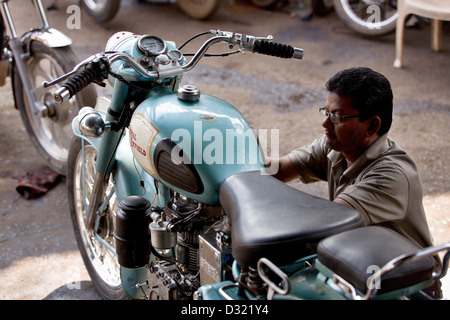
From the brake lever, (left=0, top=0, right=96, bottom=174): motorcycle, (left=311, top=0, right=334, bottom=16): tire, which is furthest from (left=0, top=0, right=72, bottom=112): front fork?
(left=311, top=0, right=334, bottom=16): tire

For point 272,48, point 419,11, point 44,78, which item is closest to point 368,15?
point 419,11

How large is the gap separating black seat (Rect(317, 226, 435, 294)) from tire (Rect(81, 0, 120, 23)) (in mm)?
5272

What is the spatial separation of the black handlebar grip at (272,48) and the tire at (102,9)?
4.45m

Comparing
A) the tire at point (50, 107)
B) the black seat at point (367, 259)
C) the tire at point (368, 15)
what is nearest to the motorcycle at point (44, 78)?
the tire at point (50, 107)

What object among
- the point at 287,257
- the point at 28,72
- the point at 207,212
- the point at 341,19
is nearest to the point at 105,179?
the point at 207,212

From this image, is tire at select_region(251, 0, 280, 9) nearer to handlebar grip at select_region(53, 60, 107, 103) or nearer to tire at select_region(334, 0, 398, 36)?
tire at select_region(334, 0, 398, 36)

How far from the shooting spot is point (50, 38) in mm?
3443

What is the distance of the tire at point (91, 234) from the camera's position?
2.54 m

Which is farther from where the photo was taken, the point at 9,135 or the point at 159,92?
the point at 9,135

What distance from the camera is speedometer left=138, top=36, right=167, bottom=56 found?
1994mm

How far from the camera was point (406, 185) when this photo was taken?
6.19 ft

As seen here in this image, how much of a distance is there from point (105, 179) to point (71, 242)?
945 millimetres

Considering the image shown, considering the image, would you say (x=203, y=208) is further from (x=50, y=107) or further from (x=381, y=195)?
(x=50, y=107)

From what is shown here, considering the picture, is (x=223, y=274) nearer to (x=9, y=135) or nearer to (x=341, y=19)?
(x=9, y=135)
